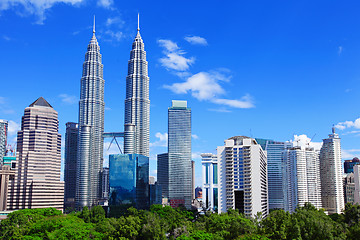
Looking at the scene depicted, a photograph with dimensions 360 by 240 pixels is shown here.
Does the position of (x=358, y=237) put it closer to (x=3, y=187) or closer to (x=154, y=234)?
(x=154, y=234)

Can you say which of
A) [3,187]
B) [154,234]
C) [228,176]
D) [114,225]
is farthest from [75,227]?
[3,187]

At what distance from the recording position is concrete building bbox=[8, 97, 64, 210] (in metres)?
190

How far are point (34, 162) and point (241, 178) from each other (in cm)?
11225

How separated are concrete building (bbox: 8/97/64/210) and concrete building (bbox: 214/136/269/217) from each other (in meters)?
100

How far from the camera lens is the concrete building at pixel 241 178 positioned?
141m

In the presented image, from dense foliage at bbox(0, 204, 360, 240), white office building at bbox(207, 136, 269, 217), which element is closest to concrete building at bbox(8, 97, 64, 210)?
dense foliage at bbox(0, 204, 360, 240)

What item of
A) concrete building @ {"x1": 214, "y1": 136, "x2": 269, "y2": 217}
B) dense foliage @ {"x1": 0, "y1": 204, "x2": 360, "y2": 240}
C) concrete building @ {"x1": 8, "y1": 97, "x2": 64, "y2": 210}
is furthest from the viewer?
concrete building @ {"x1": 8, "y1": 97, "x2": 64, "y2": 210}

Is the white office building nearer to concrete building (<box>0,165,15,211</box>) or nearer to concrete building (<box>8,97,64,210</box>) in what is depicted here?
concrete building (<box>8,97,64,210</box>)

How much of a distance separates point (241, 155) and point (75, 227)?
78.1 m

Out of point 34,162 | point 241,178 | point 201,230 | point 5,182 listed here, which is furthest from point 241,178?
point 5,182

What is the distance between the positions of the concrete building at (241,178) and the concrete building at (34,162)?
10040cm

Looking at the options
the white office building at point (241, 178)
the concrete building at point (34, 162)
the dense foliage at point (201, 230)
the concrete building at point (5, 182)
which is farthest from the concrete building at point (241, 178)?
the concrete building at point (5, 182)

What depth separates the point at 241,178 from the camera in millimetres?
143375

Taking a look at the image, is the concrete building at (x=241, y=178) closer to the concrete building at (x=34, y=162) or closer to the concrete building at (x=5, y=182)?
the concrete building at (x=34, y=162)
